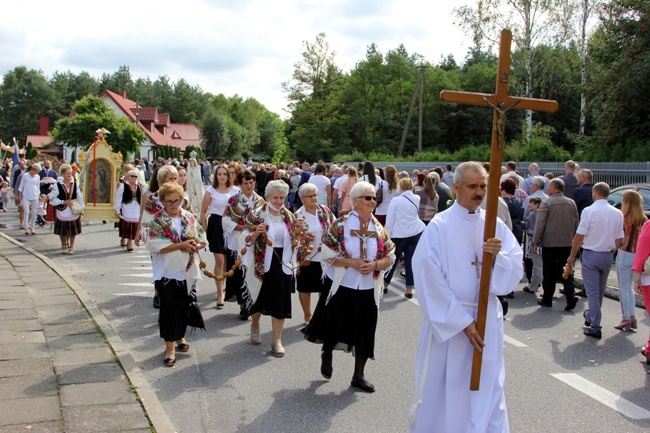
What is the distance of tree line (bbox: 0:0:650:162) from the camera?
22781 millimetres

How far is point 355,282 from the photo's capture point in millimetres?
5871

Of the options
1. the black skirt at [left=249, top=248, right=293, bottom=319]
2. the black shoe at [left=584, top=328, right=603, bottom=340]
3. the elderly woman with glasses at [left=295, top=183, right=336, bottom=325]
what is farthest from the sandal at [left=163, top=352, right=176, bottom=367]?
the black shoe at [left=584, top=328, right=603, bottom=340]

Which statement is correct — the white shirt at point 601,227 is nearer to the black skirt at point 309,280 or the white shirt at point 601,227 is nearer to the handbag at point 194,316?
the black skirt at point 309,280

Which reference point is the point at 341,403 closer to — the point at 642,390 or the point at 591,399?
the point at 591,399

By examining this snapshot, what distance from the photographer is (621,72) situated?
22.2 metres

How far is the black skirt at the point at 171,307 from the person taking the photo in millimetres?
6590

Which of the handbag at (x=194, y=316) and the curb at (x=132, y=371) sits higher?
the handbag at (x=194, y=316)

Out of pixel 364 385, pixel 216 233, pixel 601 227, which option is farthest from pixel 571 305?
pixel 216 233

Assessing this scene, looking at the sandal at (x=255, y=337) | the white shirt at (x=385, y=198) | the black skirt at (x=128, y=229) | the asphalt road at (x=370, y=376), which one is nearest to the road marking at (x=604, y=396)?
the asphalt road at (x=370, y=376)

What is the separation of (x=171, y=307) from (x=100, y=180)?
1313 cm

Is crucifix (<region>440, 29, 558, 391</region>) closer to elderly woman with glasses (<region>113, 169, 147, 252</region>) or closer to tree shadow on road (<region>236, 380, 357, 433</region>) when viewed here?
tree shadow on road (<region>236, 380, 357, 433</region>)

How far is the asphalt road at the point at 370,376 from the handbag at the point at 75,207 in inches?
192

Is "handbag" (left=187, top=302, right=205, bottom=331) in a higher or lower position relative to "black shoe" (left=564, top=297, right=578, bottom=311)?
higher

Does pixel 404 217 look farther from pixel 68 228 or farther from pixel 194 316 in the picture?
pixel 68 228
